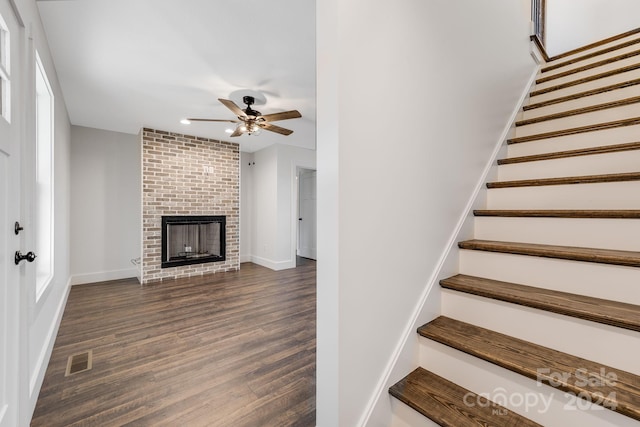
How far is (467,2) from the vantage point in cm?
175

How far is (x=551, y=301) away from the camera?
44.8 inches

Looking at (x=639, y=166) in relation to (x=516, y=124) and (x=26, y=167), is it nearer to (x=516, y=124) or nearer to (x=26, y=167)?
(x=516, y=124)

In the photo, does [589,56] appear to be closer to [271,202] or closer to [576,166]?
[576,166]

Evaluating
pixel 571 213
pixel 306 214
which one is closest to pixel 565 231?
pixel 571 213

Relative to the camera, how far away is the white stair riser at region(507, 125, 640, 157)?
1660 mm

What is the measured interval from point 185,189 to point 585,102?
16.7 feet

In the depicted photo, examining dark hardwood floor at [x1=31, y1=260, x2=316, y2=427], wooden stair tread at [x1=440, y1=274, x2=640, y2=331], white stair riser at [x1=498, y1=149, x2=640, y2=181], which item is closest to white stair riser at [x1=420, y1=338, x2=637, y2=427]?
wooden stair tread at [x1=440, y1=274, x2=640, y2=331]

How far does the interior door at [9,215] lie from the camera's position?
1.14 metres

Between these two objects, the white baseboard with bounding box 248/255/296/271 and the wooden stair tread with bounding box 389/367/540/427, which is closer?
the wooden stair tread with bounding box 389/367/540/427

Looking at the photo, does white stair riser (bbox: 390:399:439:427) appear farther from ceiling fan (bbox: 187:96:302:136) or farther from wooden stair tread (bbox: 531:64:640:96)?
wooden stair tread (bbox: 531:64:640:96)

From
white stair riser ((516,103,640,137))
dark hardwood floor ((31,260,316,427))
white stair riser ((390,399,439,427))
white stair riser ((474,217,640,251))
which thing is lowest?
dark hardwood floor ((31,260,316,427))

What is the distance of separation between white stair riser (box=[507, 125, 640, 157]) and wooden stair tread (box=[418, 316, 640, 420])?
57.6 inches

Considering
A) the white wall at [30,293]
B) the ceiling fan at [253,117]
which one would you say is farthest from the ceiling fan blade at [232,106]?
the white wall at [30,293]

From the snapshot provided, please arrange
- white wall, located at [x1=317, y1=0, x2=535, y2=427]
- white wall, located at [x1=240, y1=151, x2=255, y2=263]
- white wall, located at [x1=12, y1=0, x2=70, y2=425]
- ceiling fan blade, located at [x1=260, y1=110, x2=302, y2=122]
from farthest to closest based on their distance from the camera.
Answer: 1. white wall, located at [x1=240, y1=151, x2=255, y2=263]
2. ceiling fan blade, located at [x1=260, y1=110, x2=302, y2=122]
3. white wall, located at [x1=12, y1=0, x2=70, y2=425]
4. white wall, located at [x1=317, y1=0, x2=535, y2=427]
